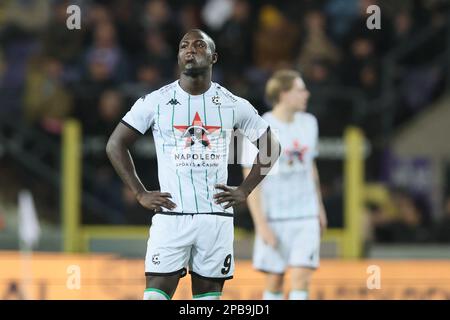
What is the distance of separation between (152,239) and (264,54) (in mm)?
8255

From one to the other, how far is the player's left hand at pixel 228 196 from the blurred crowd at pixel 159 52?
6.89 metres

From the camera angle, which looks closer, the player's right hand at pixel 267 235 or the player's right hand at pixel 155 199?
the player's right hand at pixel 155 199

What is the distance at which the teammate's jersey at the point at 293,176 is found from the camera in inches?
344

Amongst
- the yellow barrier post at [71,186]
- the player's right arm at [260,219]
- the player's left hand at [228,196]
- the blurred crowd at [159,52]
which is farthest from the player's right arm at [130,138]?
the blurred crowd at [159,52]

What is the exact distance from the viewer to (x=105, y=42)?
47.5 ft

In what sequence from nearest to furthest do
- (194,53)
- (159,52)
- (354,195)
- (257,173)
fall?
(194,53) → (257,173) → (354,195) → (159,52)

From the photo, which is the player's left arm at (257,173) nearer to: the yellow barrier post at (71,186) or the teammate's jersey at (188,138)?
the teammate's jersey at (188,138)

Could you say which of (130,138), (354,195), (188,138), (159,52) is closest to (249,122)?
(188,138)

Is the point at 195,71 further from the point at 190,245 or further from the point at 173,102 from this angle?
the point at 190,245

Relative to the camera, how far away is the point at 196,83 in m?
6.36

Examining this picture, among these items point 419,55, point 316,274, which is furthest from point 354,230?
point 419,55

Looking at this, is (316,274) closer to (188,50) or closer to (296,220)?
(296,220)

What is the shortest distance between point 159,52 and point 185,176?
317 inches

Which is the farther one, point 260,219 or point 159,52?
point 159,52
